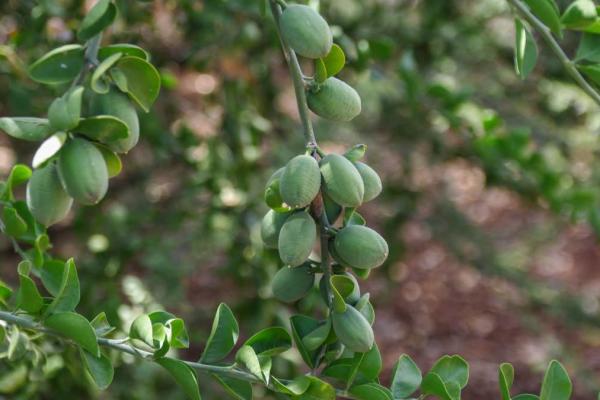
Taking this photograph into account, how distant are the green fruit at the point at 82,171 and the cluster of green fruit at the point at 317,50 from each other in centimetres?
18

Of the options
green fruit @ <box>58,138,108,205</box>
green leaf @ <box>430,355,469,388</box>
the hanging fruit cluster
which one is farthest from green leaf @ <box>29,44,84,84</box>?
green leaf @ <box>430,355,469,388</box>

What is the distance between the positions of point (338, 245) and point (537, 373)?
239 centimetres

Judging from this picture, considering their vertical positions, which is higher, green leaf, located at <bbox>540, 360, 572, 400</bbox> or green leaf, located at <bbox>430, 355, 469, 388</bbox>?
green leaf, located at <bbox>540, 360, 572, 400</bbox>

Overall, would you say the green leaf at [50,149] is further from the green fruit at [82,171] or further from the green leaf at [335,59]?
the green leaf at [335,59]

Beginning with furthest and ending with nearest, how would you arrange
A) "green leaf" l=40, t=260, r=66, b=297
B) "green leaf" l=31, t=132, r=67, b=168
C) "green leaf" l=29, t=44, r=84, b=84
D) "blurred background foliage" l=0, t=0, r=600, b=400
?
"blurred background foliage" l=0, t=0, r=600, b=400, "green leaf" l=40, t=260, r=66, b=297, "green leaf" l=29, t=44, r=84, b=84, "green leaf" l=31, t=132, r=67, b=168

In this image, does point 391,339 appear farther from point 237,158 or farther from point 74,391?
point 74,391

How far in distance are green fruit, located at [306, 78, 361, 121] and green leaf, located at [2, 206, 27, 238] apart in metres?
0.31

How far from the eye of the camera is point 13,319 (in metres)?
0.77

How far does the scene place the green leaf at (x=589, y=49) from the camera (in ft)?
2.92

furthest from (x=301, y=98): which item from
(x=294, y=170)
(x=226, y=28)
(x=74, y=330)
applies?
(x=226, y=28)

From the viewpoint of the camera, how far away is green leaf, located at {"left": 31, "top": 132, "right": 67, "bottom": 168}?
0.66 meters

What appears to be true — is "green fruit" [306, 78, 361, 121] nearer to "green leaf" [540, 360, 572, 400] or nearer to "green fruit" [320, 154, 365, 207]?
"green fruit" [320, 154, 365, 207]

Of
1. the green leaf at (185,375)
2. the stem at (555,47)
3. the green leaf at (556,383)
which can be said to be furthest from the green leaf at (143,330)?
the stem at (555,47)

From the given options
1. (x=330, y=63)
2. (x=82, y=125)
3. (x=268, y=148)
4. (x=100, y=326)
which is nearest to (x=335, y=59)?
(x=330, y=63)
